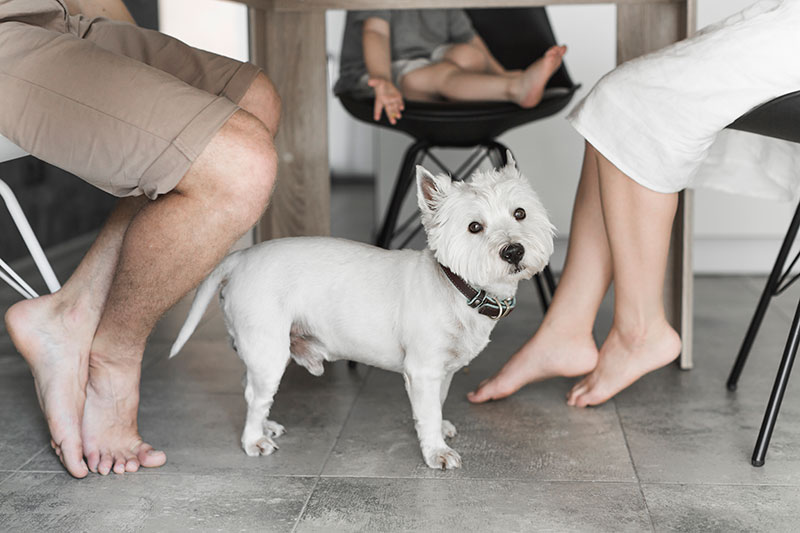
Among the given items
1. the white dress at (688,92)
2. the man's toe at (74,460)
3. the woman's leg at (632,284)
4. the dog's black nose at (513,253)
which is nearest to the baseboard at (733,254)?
the woman's leg at (632,284)

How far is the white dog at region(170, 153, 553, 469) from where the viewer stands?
1347 mm

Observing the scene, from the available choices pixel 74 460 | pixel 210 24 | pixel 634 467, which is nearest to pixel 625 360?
pixel 634 467

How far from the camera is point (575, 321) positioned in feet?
5.63

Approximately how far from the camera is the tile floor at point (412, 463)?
122 centimetres

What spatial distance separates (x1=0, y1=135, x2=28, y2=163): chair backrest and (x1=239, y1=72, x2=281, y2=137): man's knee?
357mm

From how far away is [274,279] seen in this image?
1.42 m

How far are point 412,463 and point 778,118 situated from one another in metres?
0.75

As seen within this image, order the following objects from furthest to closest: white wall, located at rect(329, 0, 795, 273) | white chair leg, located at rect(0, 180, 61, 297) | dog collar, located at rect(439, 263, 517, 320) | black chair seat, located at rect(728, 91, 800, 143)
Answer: white wall, located at rect(329, 0, 795, 273) → white chair leg, located at rect(0, 180, 61, 297) → dog collar, located at rect(439, 263, 517, 320) → black chair seat, located at rect(728, 91, 800, 143)

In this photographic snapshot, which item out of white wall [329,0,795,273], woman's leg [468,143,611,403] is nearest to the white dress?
woman's leg [468,143,611,403]

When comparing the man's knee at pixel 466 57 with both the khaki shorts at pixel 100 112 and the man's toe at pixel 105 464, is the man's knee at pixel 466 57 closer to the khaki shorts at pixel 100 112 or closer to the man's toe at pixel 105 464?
the khaki shorts at pixel 100 112

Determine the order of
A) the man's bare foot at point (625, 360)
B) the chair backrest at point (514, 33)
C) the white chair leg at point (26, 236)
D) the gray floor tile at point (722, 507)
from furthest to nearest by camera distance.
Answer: the chair backrest at point (514, 33)
the man's bare foot at point (625, 360)
the white chair leg at point (26, 236)
the gray floor tile at point (722, 507)

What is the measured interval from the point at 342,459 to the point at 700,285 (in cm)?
175

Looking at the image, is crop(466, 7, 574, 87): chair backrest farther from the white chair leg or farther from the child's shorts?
the white chair leg

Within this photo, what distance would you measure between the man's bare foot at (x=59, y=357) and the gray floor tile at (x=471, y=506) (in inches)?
15.4
